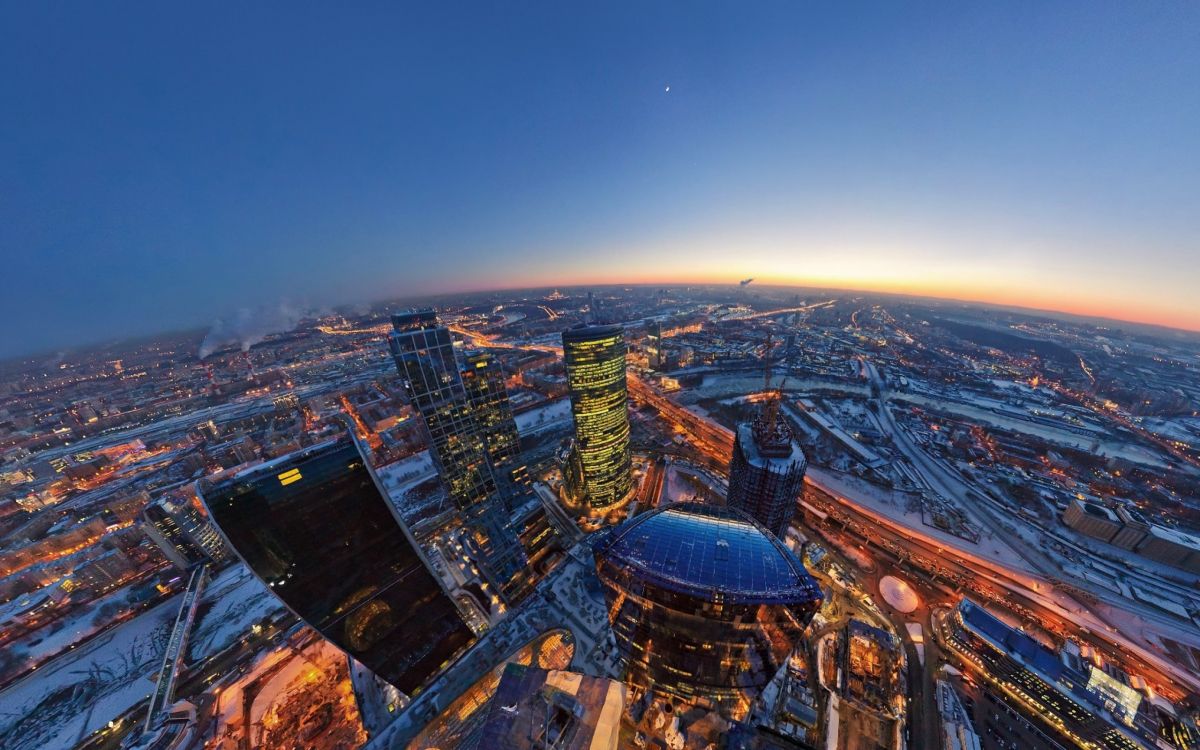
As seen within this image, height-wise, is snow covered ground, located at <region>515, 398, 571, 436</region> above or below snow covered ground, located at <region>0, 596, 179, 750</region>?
above

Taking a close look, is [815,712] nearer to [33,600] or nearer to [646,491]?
[646,491]

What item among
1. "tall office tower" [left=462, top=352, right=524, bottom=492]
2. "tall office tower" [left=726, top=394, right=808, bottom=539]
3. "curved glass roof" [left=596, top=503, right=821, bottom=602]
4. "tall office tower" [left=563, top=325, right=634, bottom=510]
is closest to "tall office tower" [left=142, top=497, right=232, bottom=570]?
"tall office tower" [left=462, top=352, right=524, bottom=492]

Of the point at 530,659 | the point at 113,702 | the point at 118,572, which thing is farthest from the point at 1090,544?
the point at 118,572

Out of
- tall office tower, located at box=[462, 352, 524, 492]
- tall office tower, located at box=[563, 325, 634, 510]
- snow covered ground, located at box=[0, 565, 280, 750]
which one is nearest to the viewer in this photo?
snow covered ground, located at box=[0, 565, 280, 750]

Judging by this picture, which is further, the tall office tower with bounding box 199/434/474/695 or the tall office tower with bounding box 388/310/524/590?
the tall office tower with bounding box 388/310/524/590

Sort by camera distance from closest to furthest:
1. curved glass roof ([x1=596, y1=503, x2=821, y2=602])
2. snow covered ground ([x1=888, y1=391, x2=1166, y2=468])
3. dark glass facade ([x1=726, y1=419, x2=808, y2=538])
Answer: curved glass roof ([x1=596, y1=503, x2=821, y2=602]) < dark glass facade ([x1=726, y1=419, x2=808, y2=538]) < snow covered ground ([x1=888, y1=391, x2=1166, y2=468])

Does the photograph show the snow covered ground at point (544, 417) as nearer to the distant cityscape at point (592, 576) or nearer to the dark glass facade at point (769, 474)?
the distant cityscape at point (592, 576)

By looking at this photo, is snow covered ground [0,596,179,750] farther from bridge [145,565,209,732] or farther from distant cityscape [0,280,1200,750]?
bridge [145,565,209,732]
